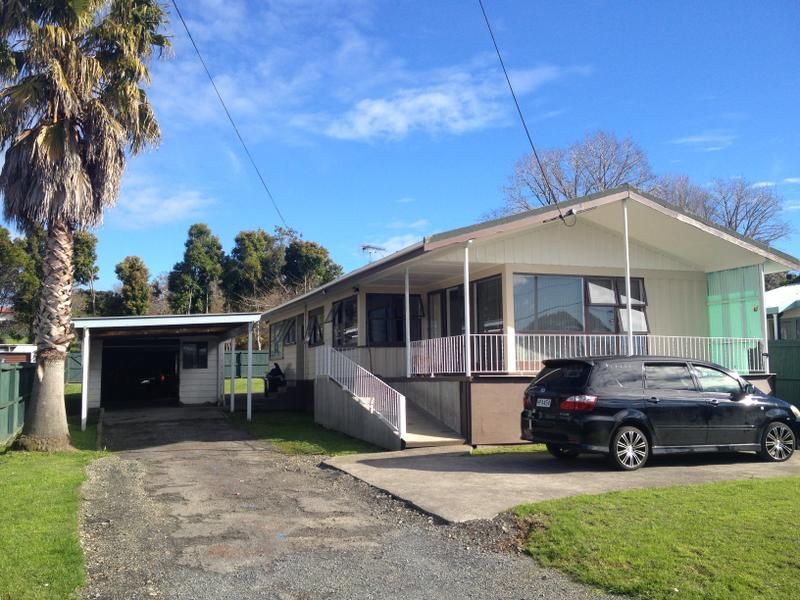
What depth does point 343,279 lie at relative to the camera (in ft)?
57.8

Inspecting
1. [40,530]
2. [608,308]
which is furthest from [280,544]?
[608,308]

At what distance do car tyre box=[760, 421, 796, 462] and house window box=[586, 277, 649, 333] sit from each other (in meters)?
5.10

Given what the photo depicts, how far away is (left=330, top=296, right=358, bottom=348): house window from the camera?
60.7 ft

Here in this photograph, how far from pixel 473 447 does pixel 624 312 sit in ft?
17.8

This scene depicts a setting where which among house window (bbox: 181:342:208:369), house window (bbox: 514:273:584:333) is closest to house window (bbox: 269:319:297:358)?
house window (bbox: 181:342:208:369)

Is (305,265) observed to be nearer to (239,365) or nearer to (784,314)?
(239,365)

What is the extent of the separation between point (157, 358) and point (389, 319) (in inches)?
557

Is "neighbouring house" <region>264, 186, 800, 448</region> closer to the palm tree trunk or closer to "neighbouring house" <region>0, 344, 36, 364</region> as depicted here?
the palm tree trunk

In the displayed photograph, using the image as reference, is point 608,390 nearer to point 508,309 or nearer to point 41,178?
point 508,309

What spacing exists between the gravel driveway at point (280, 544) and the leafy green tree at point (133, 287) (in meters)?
33.1

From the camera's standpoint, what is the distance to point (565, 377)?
10070mm

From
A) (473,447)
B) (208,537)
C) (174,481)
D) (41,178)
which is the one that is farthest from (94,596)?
(41,178)

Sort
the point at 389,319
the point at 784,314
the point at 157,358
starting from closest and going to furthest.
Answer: the point at 389,319 < the point at 784,314 < the point at 157,358

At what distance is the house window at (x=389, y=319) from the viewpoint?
713 inches
